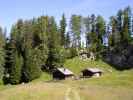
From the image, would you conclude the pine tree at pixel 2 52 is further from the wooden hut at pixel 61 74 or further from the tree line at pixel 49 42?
the wooden hut at pixel 61 74

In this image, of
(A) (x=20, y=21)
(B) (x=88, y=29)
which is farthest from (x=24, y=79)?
(B) (x=88, y=29)

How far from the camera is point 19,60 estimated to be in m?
118

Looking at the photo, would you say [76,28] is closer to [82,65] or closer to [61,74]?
[82,65]

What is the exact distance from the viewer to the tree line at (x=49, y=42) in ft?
384

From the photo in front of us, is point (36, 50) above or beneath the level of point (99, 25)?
beneath

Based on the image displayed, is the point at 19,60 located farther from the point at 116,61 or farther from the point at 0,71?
the point at 116,61

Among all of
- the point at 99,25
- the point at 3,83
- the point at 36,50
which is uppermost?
the point at 99,25

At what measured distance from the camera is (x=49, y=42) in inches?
5305

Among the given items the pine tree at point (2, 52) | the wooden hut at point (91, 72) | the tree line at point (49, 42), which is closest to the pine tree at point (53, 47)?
the tree line at point (49, 42)

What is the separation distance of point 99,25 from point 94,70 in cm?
4334

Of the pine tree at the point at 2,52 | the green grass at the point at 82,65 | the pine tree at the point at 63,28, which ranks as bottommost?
the green grass at the point at 82,65

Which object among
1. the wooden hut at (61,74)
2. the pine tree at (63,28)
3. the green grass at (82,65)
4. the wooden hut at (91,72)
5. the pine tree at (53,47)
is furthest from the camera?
the pine tree at (63,28)

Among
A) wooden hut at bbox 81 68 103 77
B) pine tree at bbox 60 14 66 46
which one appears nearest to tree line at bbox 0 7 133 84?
pine tree at bbox 60 14 66 46

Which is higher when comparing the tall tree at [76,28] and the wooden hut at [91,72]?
the tall tree at [76,28]
